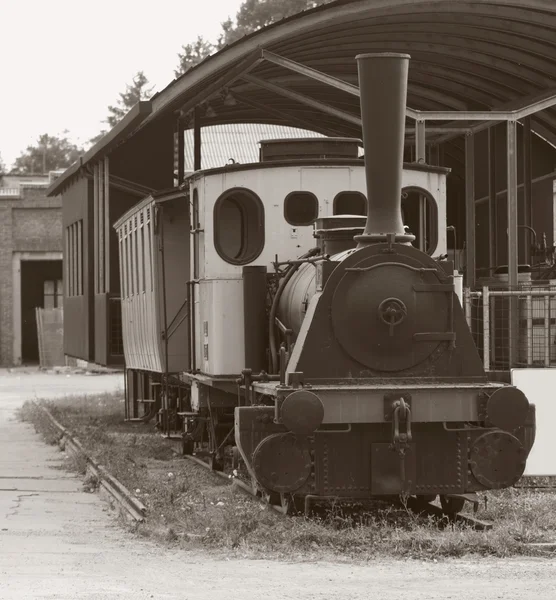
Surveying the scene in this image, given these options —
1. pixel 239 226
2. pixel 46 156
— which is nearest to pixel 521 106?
pixel 239 226

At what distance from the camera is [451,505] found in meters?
9.69

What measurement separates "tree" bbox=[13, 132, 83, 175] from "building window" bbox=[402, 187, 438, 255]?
95.8 metres

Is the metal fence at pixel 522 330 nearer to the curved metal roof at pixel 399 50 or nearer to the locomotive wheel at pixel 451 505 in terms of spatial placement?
the curved metal roof at pixel 399 50

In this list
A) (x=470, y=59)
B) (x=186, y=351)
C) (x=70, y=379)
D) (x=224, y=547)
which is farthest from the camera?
(x=70, y=379)

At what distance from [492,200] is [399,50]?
3.82m

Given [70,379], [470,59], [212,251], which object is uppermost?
[470,59]

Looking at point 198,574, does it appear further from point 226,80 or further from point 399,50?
point 399,50

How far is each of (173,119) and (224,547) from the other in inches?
500

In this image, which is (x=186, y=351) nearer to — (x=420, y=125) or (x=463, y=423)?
(x=420, y=125)

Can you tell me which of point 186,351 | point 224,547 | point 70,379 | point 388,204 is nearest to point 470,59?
point 186,351

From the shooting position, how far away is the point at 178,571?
755 centimetres

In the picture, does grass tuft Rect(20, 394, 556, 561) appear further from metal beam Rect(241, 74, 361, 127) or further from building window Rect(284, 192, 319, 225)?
metal beam Rect(241, 74, 361, 127)

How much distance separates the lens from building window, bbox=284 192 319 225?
11.2 metres

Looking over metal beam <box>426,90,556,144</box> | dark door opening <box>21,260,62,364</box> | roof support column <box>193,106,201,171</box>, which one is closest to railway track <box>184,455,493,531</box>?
metal beam <box>426,90,556,144</box>
